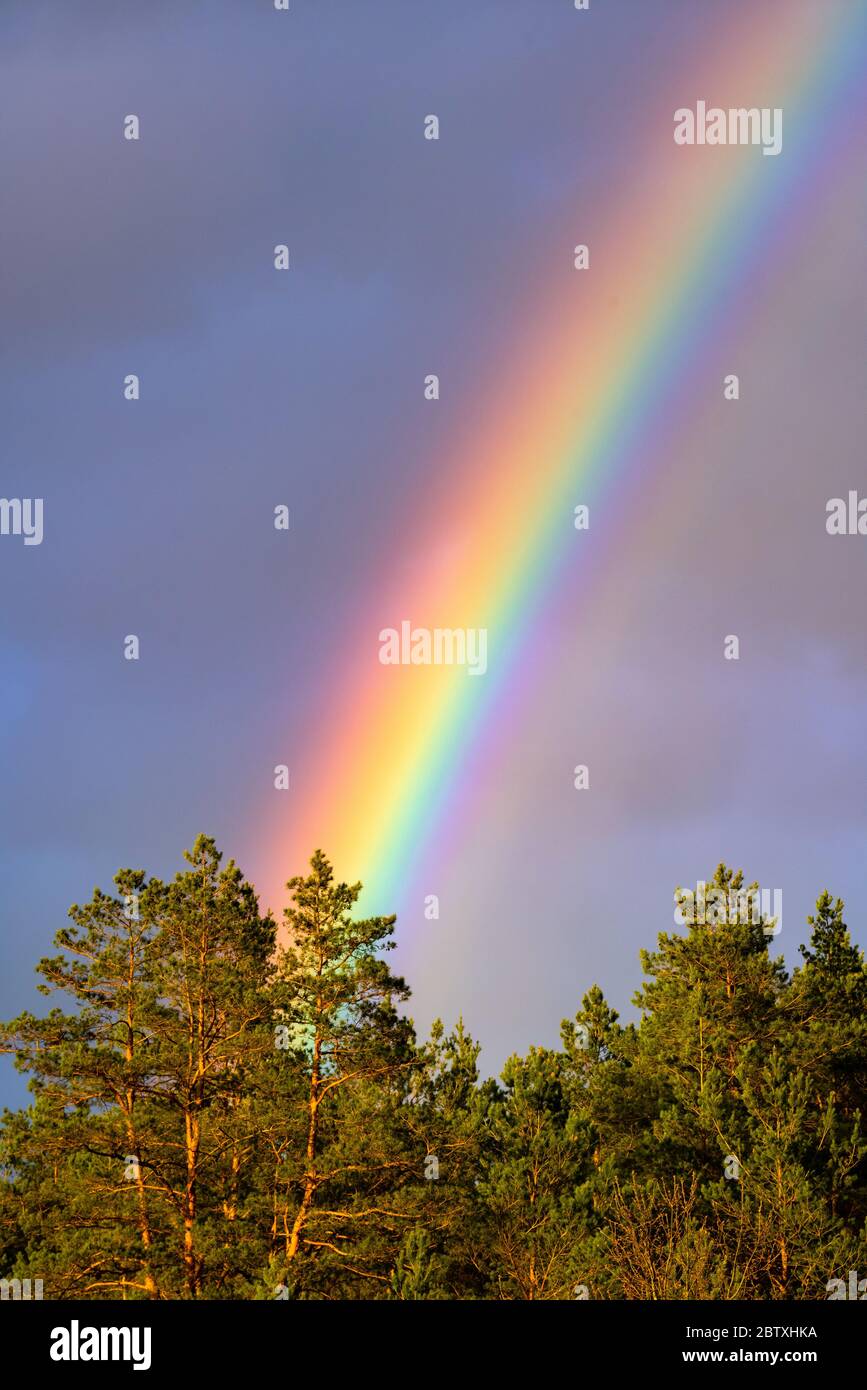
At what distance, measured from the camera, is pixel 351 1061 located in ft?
141

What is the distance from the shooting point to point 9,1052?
41.8 m

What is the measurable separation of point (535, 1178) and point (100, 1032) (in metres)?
14.3

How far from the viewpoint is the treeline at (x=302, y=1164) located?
41.4m

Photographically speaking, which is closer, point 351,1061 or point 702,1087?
point 351,1061

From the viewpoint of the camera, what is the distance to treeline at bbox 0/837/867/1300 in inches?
1629

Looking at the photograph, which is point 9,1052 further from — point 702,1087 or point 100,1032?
point 702,1087

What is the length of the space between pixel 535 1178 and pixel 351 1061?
Answer: 31.9 ft

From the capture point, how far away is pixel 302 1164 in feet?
140
